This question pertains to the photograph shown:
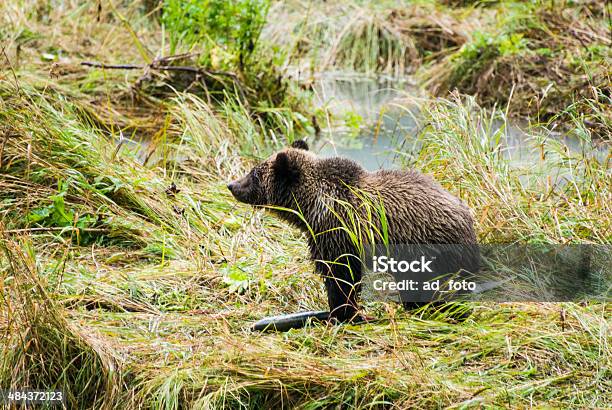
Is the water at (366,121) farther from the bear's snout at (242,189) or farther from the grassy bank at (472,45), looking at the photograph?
the bear's snout at (242,189)

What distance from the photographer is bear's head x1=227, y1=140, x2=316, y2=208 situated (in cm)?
519

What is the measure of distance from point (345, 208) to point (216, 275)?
1.05 metres

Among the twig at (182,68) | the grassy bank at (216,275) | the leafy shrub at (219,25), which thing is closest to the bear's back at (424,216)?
the grassy bank at (216,275)

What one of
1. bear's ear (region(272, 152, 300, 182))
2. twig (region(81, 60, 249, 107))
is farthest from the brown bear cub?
twig (region(81, 60, 249, 107))

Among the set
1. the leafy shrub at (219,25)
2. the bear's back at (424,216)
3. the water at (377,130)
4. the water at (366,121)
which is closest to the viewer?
the bear's back at (424,216)

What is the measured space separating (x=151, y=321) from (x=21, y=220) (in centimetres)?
144

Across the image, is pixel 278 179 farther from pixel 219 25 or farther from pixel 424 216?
pixel 219 25

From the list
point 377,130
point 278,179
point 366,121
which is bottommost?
point 366,121

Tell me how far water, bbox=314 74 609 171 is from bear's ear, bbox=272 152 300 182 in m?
1.50

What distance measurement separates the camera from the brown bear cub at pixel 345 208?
487cm

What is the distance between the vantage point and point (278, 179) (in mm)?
5270

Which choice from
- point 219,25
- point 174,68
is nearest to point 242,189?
point 174,68

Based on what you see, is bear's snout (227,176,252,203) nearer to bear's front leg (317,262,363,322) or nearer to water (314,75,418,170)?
bear's front leg (317,262,363,322)

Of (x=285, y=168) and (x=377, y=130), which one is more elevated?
(x=285, y=168)
